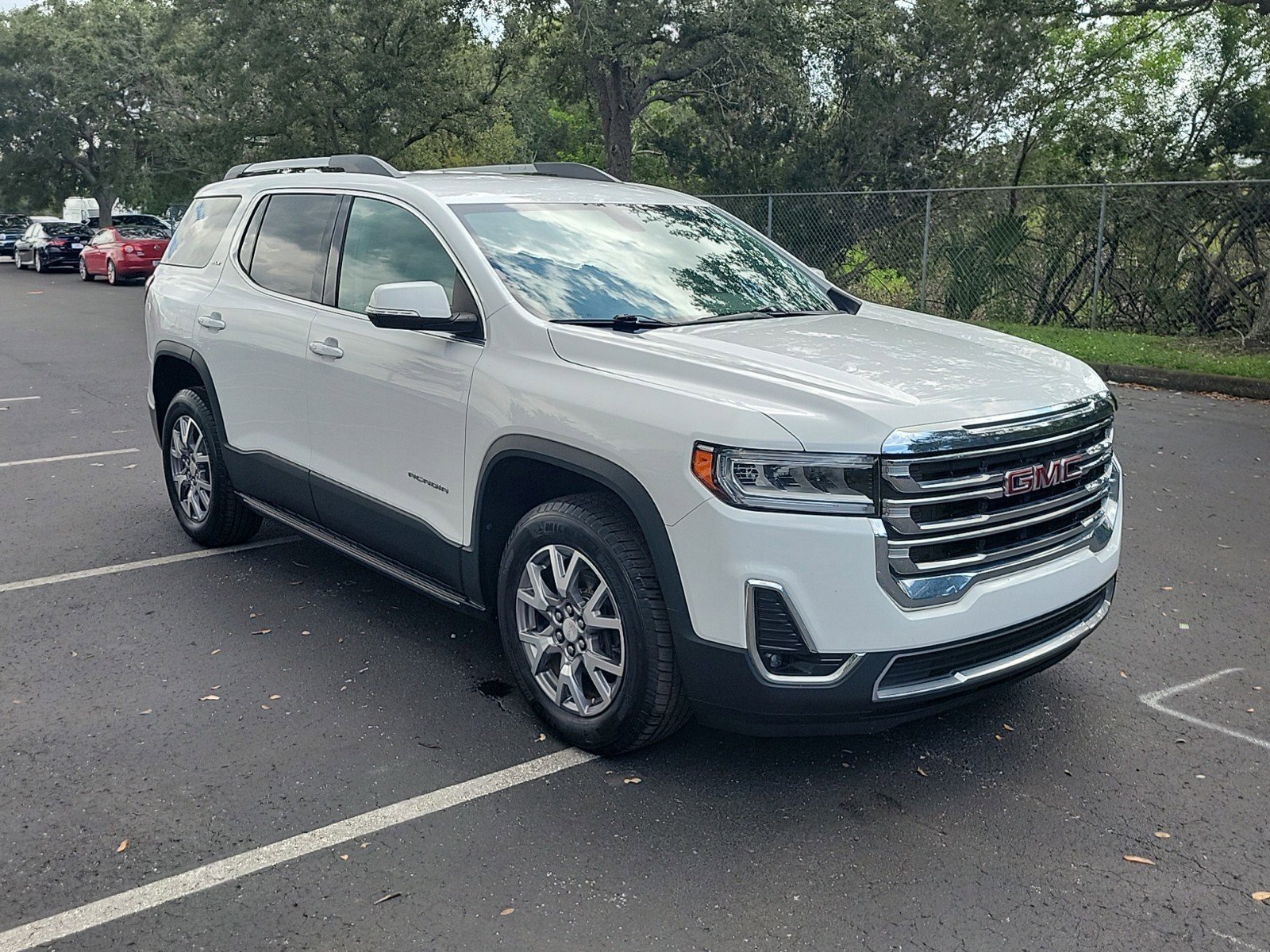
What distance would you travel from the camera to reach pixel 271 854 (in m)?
3.35

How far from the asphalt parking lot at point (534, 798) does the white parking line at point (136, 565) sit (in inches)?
2.4

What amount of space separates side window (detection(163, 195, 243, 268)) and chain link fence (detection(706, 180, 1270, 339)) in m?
12.1

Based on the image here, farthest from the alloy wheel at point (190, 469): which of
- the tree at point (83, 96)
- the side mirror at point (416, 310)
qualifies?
the tree at point (83, 96)

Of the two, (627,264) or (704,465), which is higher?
(627,264)

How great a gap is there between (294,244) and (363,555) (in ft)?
4.97

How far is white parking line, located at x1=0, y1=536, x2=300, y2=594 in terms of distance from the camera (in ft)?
18.7

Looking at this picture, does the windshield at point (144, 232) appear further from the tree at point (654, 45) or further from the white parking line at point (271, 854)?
the white parking line at point (271, 854)

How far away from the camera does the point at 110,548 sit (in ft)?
20.6

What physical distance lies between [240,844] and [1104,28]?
98.1ft

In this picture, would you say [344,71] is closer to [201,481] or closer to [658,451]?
[201,481]

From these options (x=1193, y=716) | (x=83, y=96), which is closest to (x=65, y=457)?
(x=1193, y=716)

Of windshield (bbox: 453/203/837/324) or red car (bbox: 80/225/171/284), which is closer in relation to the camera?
windshield (bbox: 453/203/837/324)

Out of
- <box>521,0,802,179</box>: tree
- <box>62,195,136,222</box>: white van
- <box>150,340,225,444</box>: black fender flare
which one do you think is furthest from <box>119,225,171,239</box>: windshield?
<box>62,195,136,222</box>: white van

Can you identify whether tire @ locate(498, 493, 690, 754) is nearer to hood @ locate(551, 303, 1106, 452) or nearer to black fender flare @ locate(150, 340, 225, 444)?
hood @ locate(551, 303, 1106, 452)
